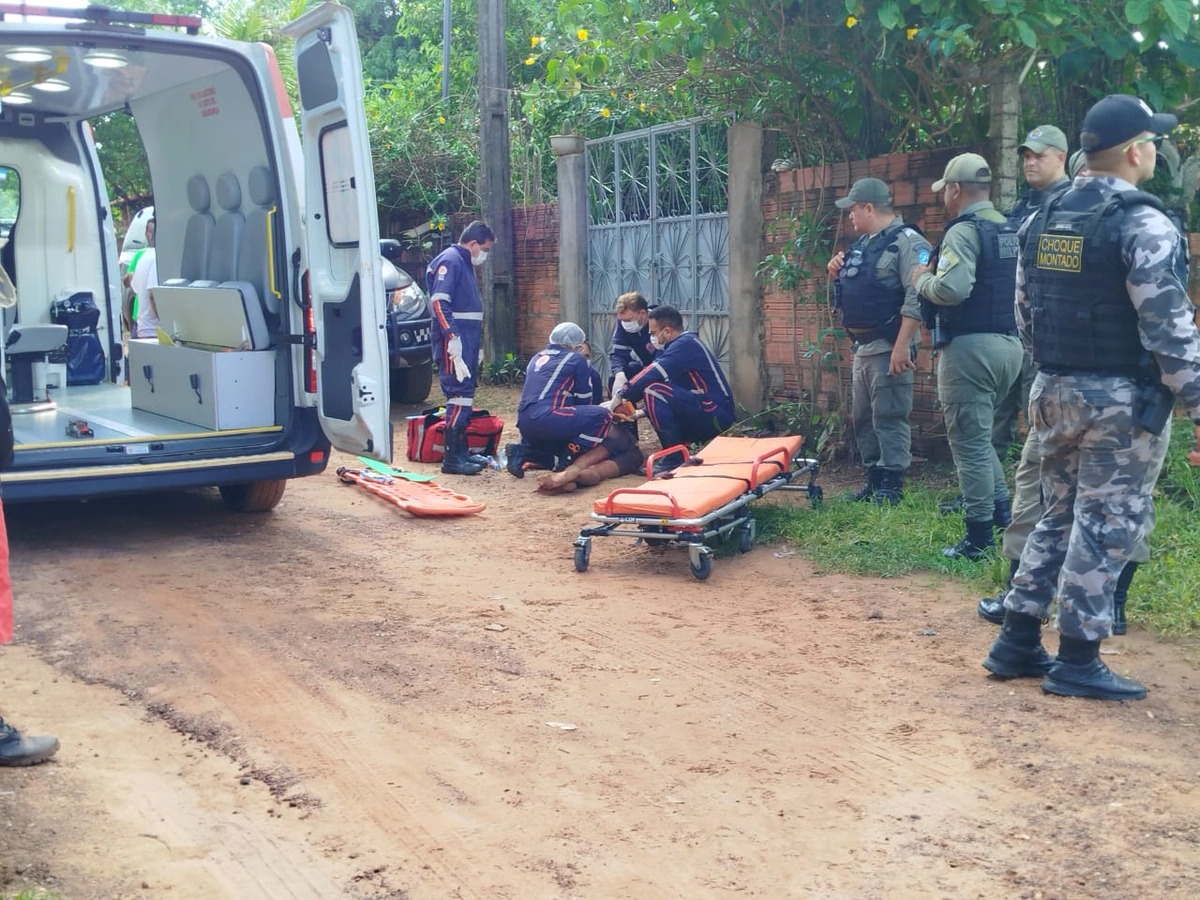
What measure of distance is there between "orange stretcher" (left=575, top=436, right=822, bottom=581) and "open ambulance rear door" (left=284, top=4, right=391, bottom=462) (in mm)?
1125

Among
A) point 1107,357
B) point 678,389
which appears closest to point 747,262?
point 678,389

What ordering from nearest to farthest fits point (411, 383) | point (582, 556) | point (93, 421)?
point (582, 556) < point (93, 421) < point (411, 383)

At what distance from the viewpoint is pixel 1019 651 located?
14.8 ft

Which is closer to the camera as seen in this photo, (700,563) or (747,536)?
(700,563)

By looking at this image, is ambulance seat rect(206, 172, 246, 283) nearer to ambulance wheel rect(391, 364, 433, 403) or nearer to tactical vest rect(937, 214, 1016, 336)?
ambulance wheel rect(391, 364, 433, 403)

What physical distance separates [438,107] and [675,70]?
25.0 ft

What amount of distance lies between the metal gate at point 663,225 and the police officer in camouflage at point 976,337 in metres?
3.30

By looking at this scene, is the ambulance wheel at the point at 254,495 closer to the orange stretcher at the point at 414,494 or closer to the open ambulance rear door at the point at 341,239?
the orange stretcher at the point at 414,494

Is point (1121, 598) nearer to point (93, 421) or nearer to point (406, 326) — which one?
point (93, 421)

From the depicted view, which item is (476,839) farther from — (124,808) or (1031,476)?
(1031,476)

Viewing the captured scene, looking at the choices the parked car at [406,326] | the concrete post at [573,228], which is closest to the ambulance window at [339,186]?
the parked car at [406,326]

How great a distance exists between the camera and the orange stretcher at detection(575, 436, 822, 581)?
600cm

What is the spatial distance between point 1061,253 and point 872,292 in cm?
274

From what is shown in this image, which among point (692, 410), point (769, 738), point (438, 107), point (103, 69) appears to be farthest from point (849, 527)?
point (438, 107)
